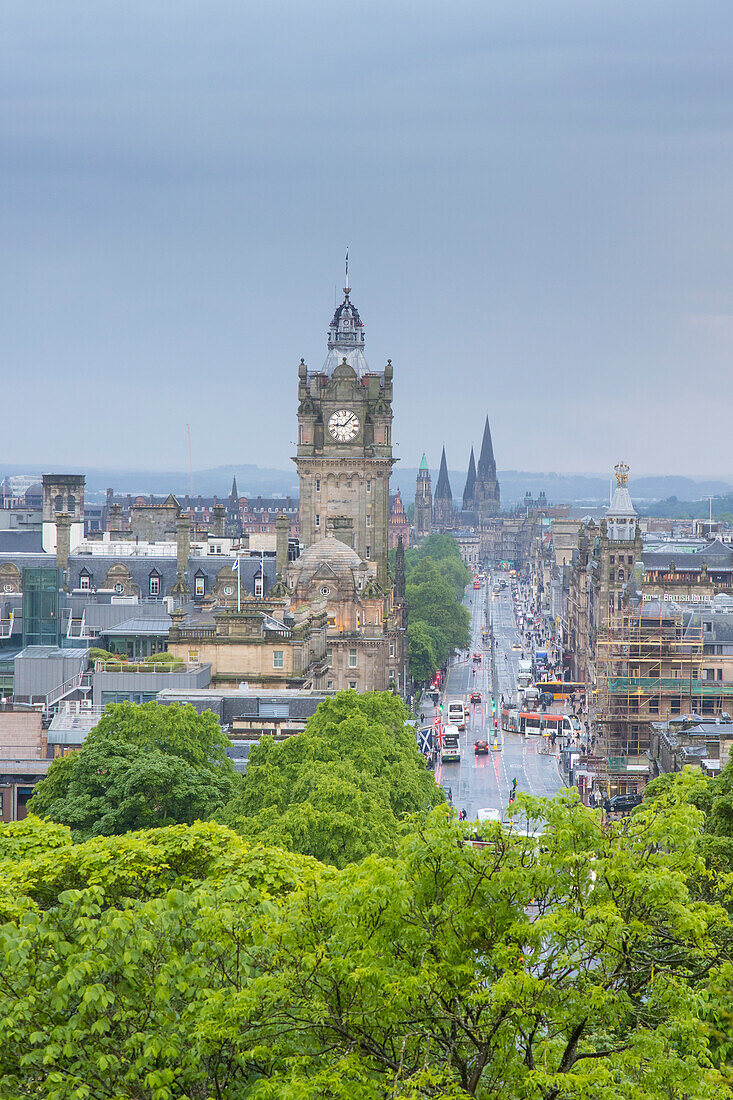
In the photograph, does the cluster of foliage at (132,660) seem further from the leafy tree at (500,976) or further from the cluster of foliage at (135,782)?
the leafy tree at (500,976)

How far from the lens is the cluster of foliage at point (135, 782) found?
2635 inches

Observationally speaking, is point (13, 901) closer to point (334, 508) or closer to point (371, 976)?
point (371, 976)

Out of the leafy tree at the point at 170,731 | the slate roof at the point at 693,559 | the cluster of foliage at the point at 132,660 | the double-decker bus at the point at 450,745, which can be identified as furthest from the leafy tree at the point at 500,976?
the slate roof at the point at 693,559

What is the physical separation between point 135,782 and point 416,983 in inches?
1563

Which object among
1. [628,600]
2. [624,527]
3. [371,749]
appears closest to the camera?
[371,749]

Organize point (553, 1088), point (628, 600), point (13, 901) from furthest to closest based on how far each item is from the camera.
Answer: point (628, 600)
point (13, 901)
point (553, 1088)

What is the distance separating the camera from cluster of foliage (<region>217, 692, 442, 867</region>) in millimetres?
57719

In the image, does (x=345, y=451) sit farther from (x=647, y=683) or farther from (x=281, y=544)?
(x=647, y=683)

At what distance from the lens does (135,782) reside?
67375 mm

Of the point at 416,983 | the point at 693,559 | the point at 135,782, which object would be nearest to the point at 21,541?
the point at 693,559

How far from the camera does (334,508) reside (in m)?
158

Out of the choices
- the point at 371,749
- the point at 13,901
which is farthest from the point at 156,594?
the point at 13,901

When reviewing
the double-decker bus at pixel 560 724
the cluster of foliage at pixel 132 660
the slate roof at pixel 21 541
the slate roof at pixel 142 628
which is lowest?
the double-decker bus at pixel 560 724

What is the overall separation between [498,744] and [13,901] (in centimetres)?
11928
